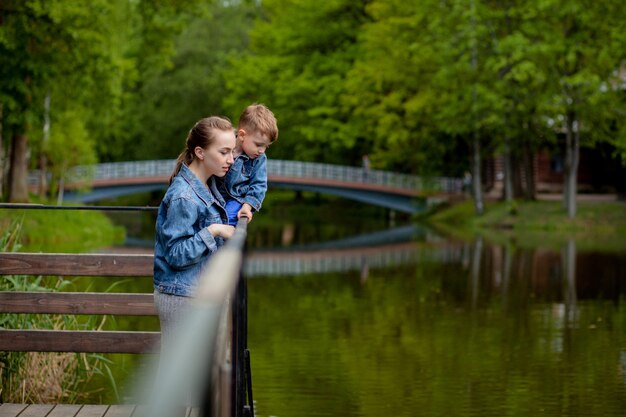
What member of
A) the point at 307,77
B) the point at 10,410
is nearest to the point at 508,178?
the point at 307,77

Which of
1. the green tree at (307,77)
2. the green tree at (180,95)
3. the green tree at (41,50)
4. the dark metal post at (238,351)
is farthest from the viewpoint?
the green tree at (180,95)

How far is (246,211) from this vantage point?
5934 millimetres

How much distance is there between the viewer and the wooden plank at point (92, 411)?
7055 mm

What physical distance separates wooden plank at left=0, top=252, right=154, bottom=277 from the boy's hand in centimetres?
194

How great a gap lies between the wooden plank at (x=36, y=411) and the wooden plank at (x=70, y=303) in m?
0.76

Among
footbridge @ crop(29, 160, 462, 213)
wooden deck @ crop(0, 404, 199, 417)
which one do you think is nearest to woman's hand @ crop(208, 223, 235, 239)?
wooden deck @ crop(0, 404, 199, 417)

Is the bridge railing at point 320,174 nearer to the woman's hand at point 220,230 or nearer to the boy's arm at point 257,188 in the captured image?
the boy's arm at point 257,188

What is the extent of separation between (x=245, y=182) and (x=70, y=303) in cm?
218

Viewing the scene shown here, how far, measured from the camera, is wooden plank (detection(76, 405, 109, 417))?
7.05 metres

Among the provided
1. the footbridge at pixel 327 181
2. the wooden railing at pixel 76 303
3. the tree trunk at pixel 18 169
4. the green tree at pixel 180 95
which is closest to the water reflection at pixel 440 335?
the wooden railing at pixel 76 303

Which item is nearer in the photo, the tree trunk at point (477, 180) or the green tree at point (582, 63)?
the green tree at point (582, 63)

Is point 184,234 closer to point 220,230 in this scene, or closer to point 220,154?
point 220,230

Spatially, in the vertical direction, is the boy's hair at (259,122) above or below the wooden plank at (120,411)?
above

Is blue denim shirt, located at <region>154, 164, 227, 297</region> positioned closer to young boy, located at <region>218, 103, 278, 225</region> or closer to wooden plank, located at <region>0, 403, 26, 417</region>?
young boy, located at <region>218, 103, 278, 225</region>
